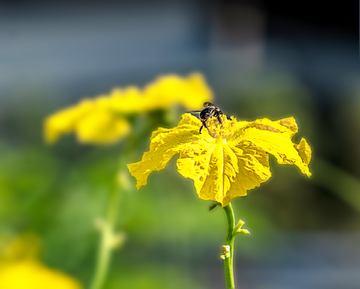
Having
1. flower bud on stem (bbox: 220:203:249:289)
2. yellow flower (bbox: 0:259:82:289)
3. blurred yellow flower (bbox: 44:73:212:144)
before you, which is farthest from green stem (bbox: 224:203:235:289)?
blurred yellow flower (bbox: 44:73:212:144)

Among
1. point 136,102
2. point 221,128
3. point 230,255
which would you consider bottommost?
point 230,255

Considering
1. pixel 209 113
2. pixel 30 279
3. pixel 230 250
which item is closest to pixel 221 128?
pixel 209 113

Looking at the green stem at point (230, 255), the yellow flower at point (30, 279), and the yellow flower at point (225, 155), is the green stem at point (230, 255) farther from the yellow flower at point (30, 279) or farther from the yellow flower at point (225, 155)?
the yellow flower at point (30, 279)

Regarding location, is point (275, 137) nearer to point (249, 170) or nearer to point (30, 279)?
point (249, 170)

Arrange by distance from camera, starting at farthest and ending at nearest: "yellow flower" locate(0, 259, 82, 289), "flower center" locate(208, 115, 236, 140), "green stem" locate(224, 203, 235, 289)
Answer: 1. "yellow flower" locate(0, 259, 82, 289)
2. "flower center" locate(208, 115, 236, 140)
3. "green stem" locate(224, 203, 235, 289)

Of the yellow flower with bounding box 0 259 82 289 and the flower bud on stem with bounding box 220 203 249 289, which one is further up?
the yellow flower with bounding box 0 259 82 289

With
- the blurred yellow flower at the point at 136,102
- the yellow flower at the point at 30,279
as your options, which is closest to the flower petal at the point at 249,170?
the yellow flower at the point at 30,279

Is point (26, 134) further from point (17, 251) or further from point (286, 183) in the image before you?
point (286, 183)

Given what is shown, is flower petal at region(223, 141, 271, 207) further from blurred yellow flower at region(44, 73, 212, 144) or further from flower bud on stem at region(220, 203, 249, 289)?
blurred yellow flower at region(44, 73, 212, 144)

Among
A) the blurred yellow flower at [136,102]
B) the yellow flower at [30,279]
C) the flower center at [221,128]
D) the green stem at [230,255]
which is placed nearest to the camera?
the green stem at [230,255]

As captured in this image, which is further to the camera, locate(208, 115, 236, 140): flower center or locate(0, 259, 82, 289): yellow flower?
locate(0, 259, 82, 289): yellow flower
